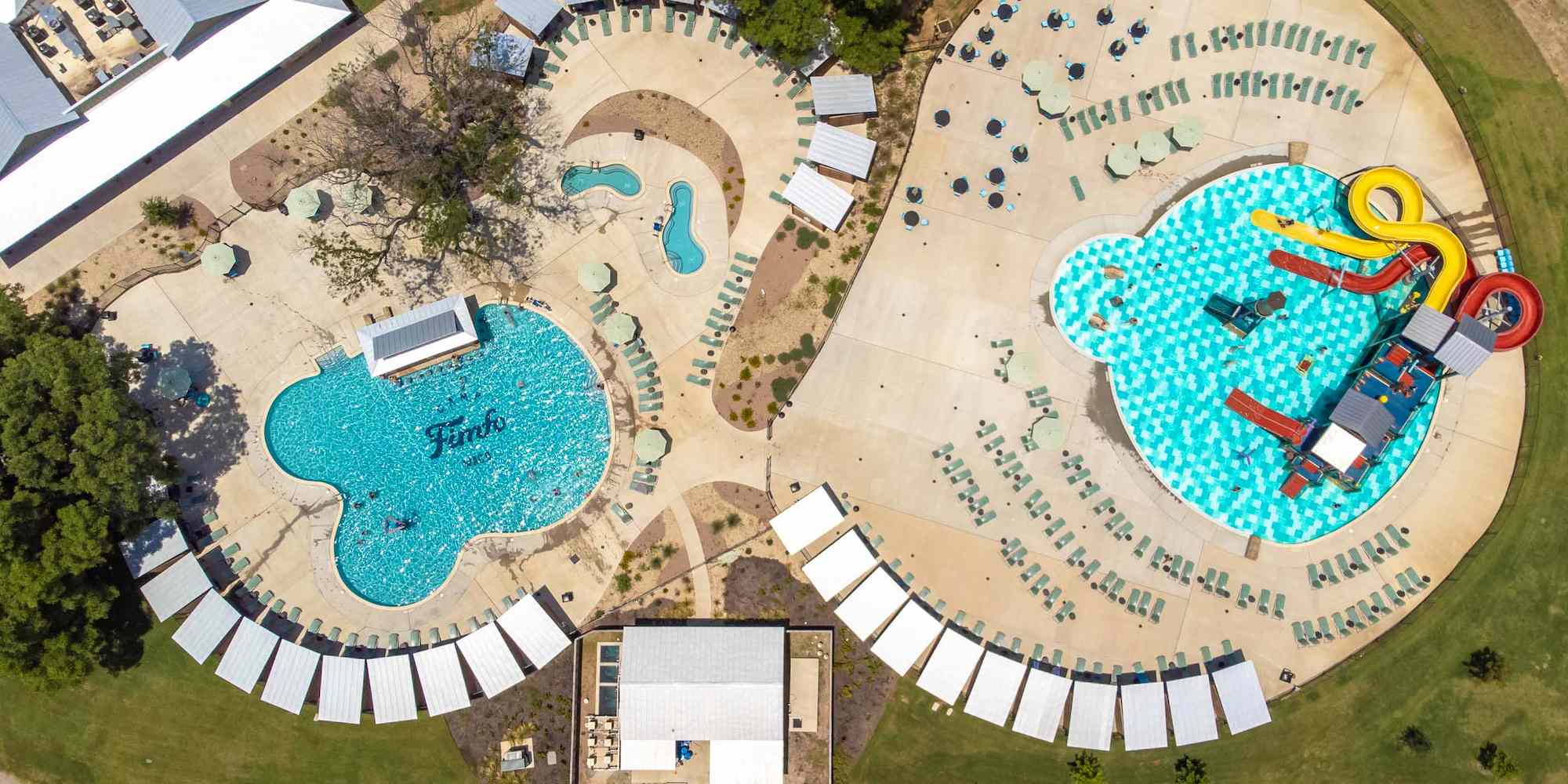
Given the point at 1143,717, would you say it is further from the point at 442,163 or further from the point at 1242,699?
the point at 442,163

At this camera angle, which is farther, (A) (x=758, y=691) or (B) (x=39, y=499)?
(A) (x=758, y=691)

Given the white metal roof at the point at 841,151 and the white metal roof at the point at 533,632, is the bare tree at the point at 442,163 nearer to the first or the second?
the white metal roof at the point at 841,151

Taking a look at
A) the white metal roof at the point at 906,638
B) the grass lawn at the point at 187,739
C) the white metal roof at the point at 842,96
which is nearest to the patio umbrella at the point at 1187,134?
the white metal roof at the point at 842,96

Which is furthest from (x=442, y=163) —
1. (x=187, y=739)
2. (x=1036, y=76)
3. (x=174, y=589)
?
(x=187, y=739)

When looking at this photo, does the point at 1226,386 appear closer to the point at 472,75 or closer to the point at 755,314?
the point at 755,314

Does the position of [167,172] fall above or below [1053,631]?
above

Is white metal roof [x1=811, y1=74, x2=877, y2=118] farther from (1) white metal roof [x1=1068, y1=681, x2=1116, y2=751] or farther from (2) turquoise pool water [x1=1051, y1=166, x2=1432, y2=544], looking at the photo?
(1) white metal roof [x1=1068, y1=681, x2=1116, y2=751]

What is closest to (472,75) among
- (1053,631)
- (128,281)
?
(128,281)
